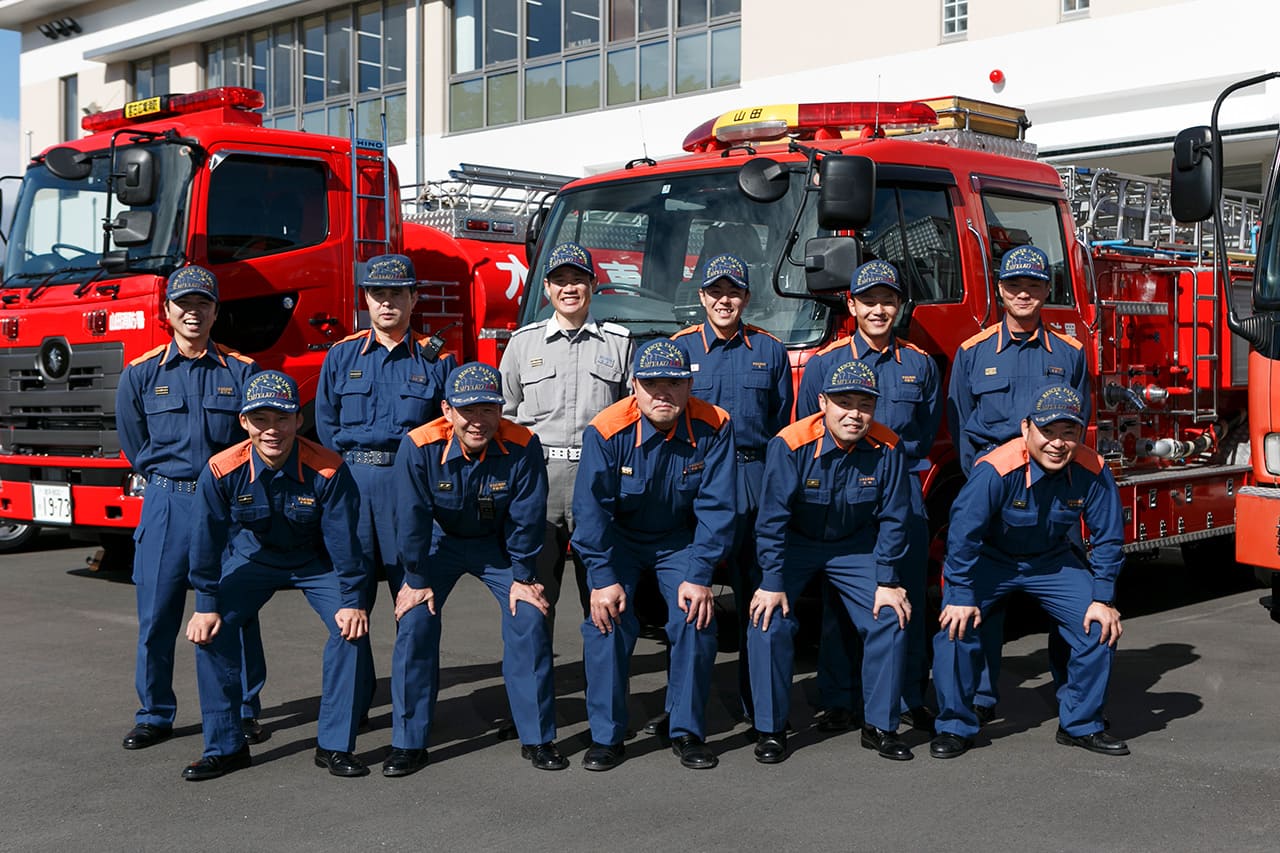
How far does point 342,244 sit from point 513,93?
14.7m

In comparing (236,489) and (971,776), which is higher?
(236,489)

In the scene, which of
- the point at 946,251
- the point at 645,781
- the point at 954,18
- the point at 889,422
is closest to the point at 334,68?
the point at 954,18

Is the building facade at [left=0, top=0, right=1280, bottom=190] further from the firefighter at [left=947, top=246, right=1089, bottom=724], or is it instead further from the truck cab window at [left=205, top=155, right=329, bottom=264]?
the truck cab window at [left=205, top=155, right=329, bottom=264]

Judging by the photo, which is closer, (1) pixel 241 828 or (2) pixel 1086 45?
(1) pixel 241 828

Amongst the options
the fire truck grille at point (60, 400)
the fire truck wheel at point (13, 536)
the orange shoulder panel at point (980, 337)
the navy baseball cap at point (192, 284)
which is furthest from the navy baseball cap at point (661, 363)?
the fire truck wheel at point (13, 536)

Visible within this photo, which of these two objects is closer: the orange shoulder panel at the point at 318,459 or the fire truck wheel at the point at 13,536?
the orange shoulder panel at the point at 318,459

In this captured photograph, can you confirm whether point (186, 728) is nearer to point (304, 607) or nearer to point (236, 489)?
point (236, 489)

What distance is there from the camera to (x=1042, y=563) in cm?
574

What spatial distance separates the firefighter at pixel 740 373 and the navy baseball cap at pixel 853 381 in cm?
53

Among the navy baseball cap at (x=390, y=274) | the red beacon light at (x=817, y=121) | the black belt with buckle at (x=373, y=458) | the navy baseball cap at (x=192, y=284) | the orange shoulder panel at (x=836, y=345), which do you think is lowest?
the black belt with buckle at (x=373, y=458)

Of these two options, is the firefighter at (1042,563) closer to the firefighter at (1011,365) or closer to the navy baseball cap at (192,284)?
the firefighter at (1011,365)

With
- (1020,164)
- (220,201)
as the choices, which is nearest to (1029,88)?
(1020,164)

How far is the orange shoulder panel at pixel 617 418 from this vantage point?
5.50 metres

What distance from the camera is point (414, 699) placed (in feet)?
17.6
